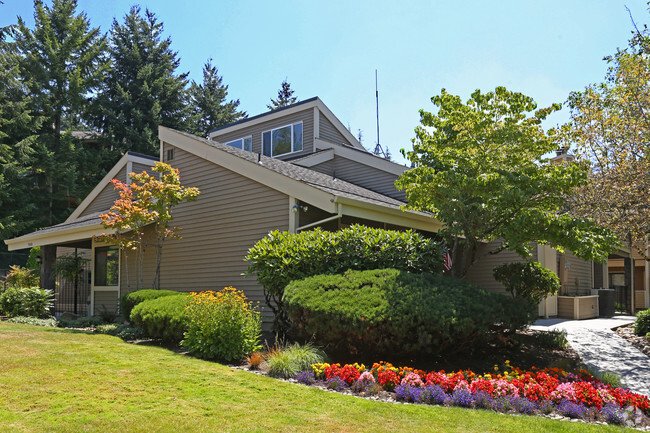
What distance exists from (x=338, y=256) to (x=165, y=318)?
3.42 m

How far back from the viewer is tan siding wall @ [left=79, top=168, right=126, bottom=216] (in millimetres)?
18828

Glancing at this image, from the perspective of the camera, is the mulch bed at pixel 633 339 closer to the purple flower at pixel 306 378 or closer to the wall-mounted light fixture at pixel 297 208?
the purple flower at pixel 306 378

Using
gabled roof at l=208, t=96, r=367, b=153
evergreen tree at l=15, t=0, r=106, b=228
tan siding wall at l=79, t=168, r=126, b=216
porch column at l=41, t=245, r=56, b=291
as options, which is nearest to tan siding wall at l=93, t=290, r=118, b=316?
porch column at l=41, t=245, r=56, b=291

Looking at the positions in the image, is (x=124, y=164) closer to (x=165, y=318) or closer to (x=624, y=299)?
(x=165, y=318)

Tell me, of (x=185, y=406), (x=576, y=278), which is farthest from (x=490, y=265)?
(x=185, y=406)

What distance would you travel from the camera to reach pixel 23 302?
47.2 feet

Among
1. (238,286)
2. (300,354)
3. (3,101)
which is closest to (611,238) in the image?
(300,354)

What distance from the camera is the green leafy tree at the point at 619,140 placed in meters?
10.8

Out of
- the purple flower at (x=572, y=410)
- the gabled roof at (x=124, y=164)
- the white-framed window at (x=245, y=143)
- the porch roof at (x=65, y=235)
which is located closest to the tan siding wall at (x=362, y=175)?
the white-framed window at (x=245, y=143)

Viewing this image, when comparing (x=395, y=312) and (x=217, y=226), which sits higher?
(x=217, y=226)

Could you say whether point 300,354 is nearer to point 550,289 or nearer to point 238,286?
point 238,286

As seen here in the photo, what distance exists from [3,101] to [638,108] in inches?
1266

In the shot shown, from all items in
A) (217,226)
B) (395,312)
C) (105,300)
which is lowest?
(105,300)

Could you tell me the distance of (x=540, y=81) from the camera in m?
13.2
